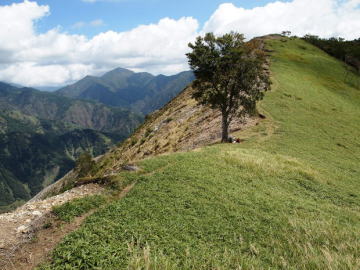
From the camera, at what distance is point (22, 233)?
1219 centimetres

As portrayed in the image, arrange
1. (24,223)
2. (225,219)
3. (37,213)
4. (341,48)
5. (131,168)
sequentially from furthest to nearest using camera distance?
(341,48) < (131,168) < (37,213) < (225,219) < (24,223)

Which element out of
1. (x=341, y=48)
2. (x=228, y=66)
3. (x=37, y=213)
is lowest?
(x=37, y=213)

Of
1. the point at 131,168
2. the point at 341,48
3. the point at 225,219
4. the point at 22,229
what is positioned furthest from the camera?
the point at 341,48

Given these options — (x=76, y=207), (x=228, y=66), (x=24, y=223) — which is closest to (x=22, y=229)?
(x=24, y=223)

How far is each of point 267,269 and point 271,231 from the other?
115 inches

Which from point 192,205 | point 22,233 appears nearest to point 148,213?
point 192,205

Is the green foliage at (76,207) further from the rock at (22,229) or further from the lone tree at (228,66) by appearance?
the lone tree at (228,66)

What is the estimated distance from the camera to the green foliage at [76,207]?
1307 centimetres

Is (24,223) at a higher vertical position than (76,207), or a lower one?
lower

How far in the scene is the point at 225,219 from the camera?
13.6 metres

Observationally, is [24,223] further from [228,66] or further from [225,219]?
[228,66]

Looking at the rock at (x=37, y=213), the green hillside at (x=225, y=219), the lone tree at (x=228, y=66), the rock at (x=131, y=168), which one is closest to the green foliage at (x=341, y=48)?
the lone tree at (x=228, y=66)

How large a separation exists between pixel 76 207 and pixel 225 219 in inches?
280

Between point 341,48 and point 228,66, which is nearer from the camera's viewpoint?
point 228,66
